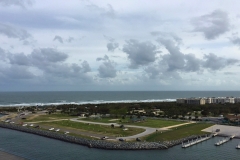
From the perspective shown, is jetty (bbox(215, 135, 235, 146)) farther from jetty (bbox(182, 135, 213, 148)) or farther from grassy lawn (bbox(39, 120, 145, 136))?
grassy lawn (bbox(39, 120, 145, 136))

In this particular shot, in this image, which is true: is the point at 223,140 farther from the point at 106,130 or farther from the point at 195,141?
the point at 106,130

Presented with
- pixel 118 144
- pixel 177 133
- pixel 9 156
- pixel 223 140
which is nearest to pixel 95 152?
pixel 118 144

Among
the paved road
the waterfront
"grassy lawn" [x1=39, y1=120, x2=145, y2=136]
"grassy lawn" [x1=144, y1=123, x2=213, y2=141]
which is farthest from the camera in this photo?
the paved road

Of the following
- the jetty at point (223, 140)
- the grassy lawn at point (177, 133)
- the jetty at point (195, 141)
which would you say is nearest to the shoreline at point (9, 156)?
the grassy lawn at point (177, 133)

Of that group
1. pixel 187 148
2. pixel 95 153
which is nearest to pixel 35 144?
pixel 95 153

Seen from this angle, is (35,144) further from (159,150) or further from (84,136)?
(159,150)

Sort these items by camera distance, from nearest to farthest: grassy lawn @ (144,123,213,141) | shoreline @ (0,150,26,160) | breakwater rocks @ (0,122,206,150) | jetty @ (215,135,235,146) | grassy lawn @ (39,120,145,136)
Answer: shoreline @ (0,150,26,160) < breakwater rocks @ (0,122,206,150) < jetty @ (215,135,235,146) < grassy lawn @ (144,123,213,141) < grassy lawn @ (39,120,145,136)

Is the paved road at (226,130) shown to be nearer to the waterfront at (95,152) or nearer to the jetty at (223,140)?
the jetty at (223,140)

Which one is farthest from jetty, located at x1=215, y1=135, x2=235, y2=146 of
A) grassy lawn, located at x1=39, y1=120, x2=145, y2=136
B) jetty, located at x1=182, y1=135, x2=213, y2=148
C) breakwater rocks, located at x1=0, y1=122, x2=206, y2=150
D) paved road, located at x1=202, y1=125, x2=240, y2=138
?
grassy lawn, located at x1=39, y1=120, x2=145, y2=136
